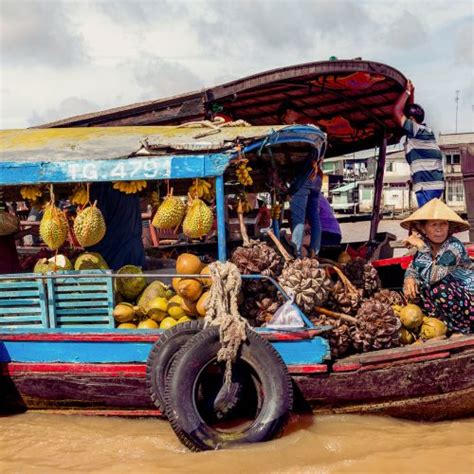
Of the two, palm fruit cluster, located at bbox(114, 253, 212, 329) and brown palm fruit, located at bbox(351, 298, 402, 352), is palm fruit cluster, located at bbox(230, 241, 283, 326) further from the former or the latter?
brown palm fruit, located at bbox(351, 298, 402, 352)

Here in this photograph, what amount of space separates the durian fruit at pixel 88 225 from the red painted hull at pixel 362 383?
0.91m

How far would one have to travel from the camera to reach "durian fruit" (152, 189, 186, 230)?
14.1ft

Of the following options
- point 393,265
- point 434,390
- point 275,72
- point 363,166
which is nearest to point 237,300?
point 434,390

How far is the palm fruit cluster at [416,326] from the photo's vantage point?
4531 mm

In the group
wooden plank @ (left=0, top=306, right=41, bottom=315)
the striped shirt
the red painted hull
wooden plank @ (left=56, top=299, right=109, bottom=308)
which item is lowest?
the red painted hull

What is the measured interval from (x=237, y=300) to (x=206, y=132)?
1.28 m

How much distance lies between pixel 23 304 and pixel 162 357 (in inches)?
48.0

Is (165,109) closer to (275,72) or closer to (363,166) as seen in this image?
(275,72)

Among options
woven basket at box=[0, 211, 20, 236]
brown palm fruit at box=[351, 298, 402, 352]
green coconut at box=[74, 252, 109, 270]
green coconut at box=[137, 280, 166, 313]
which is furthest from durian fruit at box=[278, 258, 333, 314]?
woven basket at box=[0, 211, 20, 236]

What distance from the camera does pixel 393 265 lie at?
→ 594cm

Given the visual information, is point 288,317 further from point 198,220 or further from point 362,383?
point 198,220

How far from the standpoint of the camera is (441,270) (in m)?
4.31

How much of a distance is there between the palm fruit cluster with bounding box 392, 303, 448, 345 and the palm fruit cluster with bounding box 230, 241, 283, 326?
1006 mm

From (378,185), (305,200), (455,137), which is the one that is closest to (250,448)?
(305,200)
